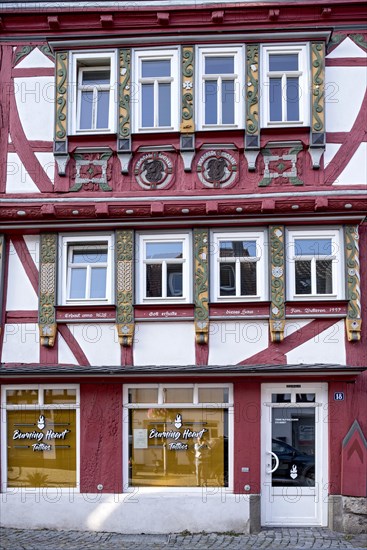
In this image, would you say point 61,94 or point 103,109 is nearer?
point 61,94

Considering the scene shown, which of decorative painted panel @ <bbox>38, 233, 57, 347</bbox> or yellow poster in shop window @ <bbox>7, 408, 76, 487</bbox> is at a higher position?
decorative painted panel @ <bbox>38, 233, 57, 347</bbox>

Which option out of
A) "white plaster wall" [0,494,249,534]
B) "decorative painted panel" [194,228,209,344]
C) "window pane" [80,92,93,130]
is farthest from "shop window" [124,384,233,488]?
"window pane" [80,92,93,130]

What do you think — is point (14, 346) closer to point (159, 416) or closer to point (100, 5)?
point (159, 416)

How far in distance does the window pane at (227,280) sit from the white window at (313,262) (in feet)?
3.07

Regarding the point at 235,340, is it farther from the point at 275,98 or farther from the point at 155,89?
the point at 155,89

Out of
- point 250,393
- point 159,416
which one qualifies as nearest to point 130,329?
point 159,416

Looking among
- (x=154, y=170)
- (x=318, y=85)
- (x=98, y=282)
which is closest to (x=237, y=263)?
(x=154, y=170)

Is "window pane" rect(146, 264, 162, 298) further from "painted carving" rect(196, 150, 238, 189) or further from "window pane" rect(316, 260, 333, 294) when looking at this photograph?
"window pane" rect(316, 260, 333, 294)

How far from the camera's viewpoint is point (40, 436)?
11.3 metres

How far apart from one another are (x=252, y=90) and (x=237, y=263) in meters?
2.94

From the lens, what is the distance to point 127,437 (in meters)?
11.3

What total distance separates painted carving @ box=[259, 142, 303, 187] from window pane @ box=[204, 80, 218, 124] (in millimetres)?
1058

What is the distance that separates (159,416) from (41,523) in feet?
8.45

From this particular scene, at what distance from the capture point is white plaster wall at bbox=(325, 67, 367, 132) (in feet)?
37.4
